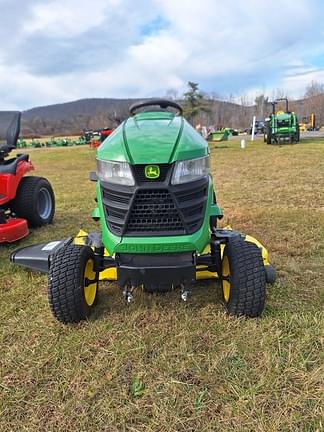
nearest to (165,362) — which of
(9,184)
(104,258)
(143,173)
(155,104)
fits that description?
(104,258)

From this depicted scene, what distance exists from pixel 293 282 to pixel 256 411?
4.81 ft

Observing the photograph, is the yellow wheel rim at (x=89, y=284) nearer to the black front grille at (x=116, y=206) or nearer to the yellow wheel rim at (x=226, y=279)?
the black front grille at (x=116, y=206)

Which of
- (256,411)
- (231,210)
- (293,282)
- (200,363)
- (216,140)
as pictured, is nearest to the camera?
(256,411)

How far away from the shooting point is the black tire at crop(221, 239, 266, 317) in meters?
2.41

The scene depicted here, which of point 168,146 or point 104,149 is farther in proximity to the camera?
point 104,149

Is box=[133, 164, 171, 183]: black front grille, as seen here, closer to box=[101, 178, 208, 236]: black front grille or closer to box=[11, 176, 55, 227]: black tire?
box=[101, 178, 208, 236]: black front grille

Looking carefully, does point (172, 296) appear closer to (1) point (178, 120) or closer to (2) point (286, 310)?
(2) point (286, 310)

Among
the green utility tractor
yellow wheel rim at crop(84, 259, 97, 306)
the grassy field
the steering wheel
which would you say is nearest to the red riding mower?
the grassy field

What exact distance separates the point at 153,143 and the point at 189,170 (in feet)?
0.85

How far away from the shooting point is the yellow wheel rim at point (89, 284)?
268 centimetres

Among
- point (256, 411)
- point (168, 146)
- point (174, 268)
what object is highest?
point (168, 146)

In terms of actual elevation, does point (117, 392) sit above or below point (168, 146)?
below

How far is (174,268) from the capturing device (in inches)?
91.2

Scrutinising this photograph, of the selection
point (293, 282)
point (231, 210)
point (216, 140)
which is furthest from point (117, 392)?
point (216, 140)
